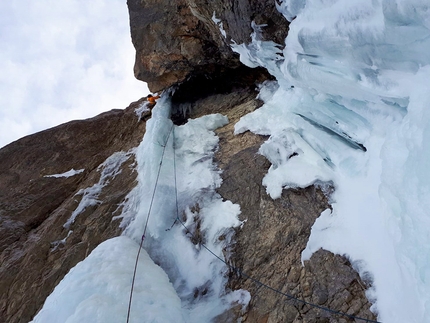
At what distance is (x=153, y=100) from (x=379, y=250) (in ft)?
24.4

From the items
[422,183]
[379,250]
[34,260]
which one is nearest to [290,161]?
[379,250]

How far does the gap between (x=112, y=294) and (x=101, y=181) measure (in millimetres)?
3770

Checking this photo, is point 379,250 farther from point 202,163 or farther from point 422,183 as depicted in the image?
point 202,163

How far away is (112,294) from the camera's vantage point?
4203 mm

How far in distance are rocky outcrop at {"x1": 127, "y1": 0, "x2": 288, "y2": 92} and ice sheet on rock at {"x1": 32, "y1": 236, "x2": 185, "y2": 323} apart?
15.7 feet

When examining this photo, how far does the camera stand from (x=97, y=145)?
30.4ft

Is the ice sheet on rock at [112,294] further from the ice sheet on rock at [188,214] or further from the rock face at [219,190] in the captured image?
the rock face at [219,190]

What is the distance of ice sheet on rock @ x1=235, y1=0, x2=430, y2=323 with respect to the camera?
9.49 feet

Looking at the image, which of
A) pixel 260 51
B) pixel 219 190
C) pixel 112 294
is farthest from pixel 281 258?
pixel 260 51

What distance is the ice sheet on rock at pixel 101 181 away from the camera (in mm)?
6812

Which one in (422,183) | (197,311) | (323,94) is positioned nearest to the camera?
(422,183)

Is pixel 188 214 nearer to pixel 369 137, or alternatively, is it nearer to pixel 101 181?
pixel 101 181

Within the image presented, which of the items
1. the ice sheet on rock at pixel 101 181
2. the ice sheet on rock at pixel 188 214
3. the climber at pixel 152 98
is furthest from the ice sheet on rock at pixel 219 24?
the ice sheet on rock at pixel 101 181

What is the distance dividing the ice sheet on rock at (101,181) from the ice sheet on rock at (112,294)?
1815 mm
